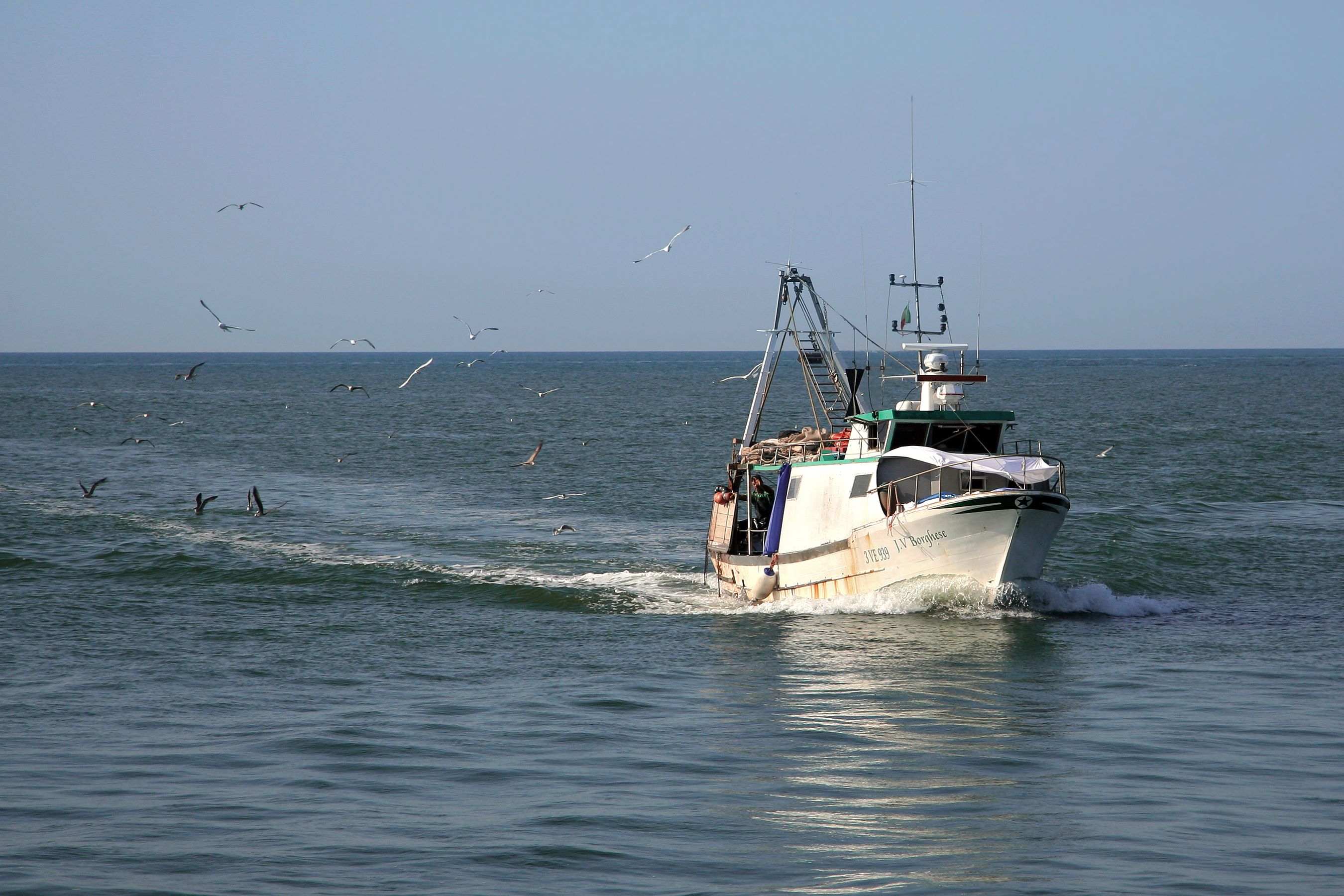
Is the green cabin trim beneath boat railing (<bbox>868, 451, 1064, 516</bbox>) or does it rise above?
above

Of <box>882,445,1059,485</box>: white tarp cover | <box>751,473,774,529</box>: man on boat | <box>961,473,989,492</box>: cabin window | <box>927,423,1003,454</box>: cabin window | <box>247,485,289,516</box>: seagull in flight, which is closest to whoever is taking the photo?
<box>882,445,1059,485</box>: white tarp cover

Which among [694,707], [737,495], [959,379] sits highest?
[959,379]

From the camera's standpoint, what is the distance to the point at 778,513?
3117 cm

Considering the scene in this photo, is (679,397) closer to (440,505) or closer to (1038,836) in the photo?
(440,505)

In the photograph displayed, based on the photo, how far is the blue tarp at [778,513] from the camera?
30.9 meters

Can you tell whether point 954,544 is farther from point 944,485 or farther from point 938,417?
point 938,417

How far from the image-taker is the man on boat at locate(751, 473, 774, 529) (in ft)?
112

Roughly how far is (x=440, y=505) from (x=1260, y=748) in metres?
36.9

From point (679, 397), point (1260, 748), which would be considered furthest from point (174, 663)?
point (679, 397)

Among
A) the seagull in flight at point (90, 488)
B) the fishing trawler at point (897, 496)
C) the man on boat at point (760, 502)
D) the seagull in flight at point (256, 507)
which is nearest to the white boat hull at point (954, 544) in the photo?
the fishing trawler at point (897, 496)

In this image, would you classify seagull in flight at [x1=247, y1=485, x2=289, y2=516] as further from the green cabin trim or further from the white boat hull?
the green cabin trim

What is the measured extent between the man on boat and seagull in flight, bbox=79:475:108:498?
2196cm

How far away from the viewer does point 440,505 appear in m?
50.1

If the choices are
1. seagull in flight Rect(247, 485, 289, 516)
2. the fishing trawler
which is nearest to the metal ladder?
the fishing trawler
